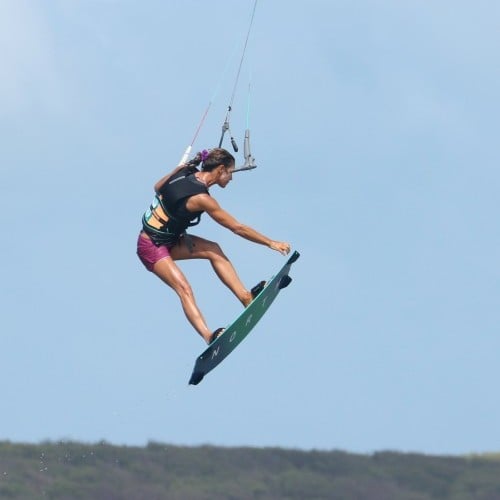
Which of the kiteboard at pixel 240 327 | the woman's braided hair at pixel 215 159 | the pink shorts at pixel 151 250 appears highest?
the woman's braided hair at pixel 215 159

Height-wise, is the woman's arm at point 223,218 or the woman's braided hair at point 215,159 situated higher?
the woman's braided hair at point 215,159

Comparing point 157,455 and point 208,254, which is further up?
point 157,455

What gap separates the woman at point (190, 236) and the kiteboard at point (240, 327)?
11 centimetres

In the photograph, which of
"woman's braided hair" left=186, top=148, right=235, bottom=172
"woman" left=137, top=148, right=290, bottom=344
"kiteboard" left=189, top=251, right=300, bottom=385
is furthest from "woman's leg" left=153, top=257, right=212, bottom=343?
"woman's braided hair" left=186, top=148, right=235, bottom=172

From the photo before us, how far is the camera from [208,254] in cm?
2220

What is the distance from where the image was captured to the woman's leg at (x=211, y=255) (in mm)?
22203

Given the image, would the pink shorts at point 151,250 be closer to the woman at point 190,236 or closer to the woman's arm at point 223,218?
the woman at point 190,236

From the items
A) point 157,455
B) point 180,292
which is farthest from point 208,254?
point 157,455

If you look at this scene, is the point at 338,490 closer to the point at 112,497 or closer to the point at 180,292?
the point at 112,497

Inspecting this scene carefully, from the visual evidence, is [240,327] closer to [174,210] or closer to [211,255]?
[211,255]

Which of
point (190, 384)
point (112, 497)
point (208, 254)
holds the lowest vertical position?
point (190, 384)

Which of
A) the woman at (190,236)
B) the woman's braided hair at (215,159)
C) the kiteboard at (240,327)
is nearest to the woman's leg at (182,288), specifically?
the woman at (190,236)

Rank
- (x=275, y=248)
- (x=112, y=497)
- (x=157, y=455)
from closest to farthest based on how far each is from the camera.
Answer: (x=275, y=248) < (x=112, y=497) < (x=157, y=455)

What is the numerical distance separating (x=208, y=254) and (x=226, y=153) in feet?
3.89
